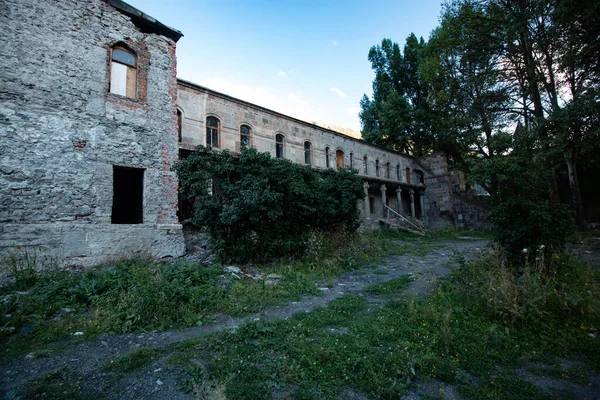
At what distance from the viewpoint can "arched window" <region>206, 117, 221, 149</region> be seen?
1303cm

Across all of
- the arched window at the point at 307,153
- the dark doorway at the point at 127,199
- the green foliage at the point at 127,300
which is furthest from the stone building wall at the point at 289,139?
the green foliage at the point at 127,300

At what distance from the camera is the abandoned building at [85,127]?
7070 millimetres

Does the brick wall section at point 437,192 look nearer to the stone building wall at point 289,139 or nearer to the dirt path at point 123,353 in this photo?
the stone building wall at point 289,139

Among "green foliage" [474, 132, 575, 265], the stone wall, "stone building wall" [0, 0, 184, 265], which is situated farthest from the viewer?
the stone wall

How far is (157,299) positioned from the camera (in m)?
4.94

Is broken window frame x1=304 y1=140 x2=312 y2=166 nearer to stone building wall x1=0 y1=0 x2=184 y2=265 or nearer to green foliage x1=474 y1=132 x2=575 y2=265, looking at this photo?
stone building wall x1=0 y1=0 x2=184 y2=265

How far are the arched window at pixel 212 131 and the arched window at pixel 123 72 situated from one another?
413 cm

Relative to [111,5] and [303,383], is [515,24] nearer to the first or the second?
[111,5]

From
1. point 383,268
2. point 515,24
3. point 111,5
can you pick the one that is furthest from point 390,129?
point 111,5

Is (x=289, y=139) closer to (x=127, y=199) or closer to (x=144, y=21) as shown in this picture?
(x=144, y=21)

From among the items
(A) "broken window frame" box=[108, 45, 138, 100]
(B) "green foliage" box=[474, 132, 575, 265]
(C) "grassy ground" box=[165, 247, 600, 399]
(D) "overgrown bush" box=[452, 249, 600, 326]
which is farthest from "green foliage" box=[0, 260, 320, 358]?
(A) "broken window frame" box=[108, 45, 138, 100]

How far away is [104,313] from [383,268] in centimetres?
720

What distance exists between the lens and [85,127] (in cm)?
794

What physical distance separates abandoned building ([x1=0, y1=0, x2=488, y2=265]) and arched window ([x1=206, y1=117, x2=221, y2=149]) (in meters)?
2.08
